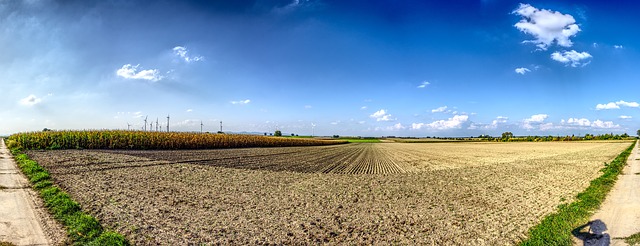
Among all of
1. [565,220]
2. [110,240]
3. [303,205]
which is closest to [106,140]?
[303,205]

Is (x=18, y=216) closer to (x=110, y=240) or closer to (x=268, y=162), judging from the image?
(x=110, y=240)

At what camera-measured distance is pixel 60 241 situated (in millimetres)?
6543

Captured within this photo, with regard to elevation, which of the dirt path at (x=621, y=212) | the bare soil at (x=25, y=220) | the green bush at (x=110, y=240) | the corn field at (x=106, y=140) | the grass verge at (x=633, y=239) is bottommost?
the grass verge at (x=633, y=239)

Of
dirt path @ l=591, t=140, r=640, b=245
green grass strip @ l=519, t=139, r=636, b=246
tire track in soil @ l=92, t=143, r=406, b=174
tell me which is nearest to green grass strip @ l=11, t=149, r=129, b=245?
tire track in soil @ l=92, t=143, r=406, b=174

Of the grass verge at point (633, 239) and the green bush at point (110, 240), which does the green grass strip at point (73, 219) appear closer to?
the green bush at point (110, 240)

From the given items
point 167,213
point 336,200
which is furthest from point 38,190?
point 336,200

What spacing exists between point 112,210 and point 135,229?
6.16 ft

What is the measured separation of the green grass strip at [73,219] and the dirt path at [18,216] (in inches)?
14.2

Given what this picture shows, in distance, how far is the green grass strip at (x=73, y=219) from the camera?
6670 mm

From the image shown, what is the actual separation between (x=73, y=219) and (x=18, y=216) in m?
1.50

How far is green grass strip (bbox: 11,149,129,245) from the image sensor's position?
6.67 m

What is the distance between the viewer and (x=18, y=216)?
8102mm

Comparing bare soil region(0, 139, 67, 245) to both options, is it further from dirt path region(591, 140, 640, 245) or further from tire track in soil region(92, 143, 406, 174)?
dirt path region(591, 140, 640, 245)

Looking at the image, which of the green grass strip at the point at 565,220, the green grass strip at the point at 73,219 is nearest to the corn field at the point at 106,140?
the green grass strip at the point at 73,219
